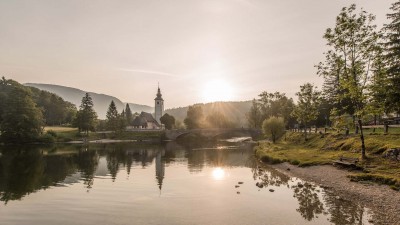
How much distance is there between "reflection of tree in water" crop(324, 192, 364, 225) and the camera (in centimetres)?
2125

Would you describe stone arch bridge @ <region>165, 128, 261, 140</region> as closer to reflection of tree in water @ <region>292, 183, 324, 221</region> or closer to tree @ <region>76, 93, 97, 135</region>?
tree @ <region>76, 93, 97, 135</region>

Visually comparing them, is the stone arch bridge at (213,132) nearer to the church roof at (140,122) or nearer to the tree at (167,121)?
the tree at (167,121)

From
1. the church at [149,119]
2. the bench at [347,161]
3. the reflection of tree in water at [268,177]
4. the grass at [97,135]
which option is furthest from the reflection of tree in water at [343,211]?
the church at [149,119]

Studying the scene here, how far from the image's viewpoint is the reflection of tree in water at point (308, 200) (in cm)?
2384

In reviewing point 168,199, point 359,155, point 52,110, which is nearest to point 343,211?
point 168,199

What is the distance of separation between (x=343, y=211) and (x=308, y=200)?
4429 millimetres

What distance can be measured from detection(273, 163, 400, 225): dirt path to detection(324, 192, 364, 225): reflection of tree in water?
938 mm

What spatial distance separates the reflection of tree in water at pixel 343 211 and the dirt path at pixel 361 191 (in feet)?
3.08

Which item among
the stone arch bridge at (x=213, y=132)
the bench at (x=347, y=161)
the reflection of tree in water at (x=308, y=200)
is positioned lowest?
the reflection of tree in water at (x=308, y=200)

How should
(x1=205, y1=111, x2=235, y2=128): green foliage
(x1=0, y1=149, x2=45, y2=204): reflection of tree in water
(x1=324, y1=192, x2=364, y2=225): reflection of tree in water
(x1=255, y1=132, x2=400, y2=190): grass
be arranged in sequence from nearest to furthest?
(x1=324, y1=192, x2=364, y2=225): reflection of tree in water
(x1=255, y1=132, x2=400, y2=190): grass
(x1=0, y1=149, x2=45, y2=204): reflection of tree in water
(x1=205, y1=111, x2=235, y2=128): green foliage

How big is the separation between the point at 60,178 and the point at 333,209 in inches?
1368

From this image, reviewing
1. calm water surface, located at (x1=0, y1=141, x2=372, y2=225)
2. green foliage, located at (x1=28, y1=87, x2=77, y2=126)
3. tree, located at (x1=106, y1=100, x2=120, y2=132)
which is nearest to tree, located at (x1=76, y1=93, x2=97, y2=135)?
tree, located at (x1=106, y1=100, x2=120, y2=132)

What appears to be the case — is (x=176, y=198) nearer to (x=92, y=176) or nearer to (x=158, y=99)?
(x=92, y=176)

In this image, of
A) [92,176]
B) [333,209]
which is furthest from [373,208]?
[92,176]
